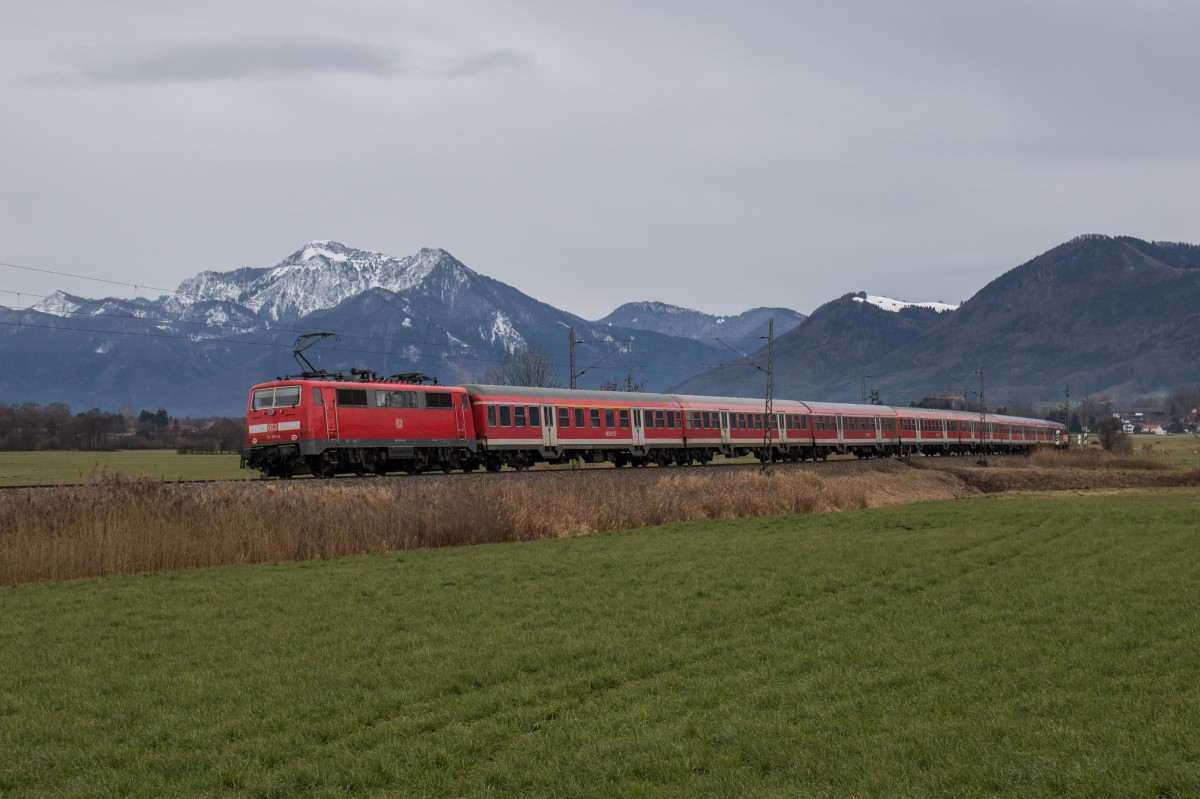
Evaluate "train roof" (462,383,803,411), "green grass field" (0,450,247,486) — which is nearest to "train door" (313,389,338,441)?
"green grass field" (0,450,247,486)

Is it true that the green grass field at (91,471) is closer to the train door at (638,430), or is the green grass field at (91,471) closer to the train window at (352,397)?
the train window at (352,397)

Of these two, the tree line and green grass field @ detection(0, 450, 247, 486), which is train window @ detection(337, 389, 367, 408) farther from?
the tree line

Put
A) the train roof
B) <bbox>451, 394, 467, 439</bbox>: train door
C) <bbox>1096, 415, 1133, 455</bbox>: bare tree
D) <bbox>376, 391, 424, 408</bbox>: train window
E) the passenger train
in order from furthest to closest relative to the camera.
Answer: <bbox>1096, 415, 1133, 455</bbox>: bare tree, the train roof, <bbox>451, 394, 467, 439</bbox>: train door, <bbox>376, 391, 424, 408</bbox>: train window, the passenger train

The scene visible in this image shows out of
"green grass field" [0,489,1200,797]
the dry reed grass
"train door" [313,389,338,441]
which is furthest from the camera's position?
"train door" [313,389,338,441]

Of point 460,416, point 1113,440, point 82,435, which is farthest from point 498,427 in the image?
point 82,435

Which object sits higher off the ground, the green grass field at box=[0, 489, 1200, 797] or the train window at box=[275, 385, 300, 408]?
the train window at box=[275, 385, 300, 408]

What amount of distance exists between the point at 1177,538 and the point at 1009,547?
408 cm

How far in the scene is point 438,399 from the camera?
4294cm

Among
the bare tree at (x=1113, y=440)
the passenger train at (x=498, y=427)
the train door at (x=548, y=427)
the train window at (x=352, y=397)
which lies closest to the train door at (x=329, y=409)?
the passenger train at (x=498, y=427)

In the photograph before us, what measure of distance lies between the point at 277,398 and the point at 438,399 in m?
6.78

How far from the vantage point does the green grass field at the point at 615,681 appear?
323 inches

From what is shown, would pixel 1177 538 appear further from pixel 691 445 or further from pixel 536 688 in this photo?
pixel 691 445

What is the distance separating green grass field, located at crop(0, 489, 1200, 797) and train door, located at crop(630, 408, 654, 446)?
34.8 metres

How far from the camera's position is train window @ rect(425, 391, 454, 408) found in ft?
139
